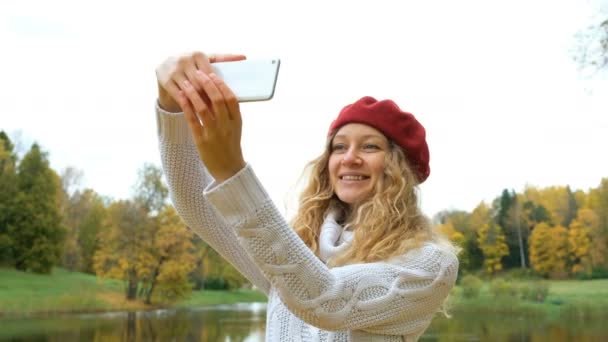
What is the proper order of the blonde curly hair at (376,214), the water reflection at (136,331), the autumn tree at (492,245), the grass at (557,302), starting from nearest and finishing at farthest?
the blonde curly hair at (376,214)
the water reflection at (136,331)
the grass at (557,302)
the autumn tree at (492,245)

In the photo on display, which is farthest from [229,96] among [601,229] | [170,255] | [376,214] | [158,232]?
[601,229]

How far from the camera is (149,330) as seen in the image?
17.5 meters

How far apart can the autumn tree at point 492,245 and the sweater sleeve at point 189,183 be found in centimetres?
2595

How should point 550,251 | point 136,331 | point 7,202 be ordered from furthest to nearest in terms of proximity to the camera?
1. point 7,202
2. point 550,251
3. point 136,331

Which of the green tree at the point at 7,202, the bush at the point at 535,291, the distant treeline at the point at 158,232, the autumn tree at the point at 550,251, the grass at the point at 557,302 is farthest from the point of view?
the green tree at the point at 7,202

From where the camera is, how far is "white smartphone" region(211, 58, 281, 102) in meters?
0.90

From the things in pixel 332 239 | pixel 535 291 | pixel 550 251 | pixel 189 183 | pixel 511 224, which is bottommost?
pixel 535 291

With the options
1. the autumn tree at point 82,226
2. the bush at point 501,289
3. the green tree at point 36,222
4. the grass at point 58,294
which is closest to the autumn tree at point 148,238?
the grass at point 58,294

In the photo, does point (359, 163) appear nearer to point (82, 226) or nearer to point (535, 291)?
point (535, 291)

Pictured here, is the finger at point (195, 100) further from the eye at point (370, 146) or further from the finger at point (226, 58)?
the eye at point (370, 146)

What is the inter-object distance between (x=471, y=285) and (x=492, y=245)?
2617 mm

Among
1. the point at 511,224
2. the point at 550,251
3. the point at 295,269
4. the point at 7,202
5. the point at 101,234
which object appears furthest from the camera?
the point at 7,202

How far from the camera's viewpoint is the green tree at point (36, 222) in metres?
28.7

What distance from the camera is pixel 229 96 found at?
889 mm
